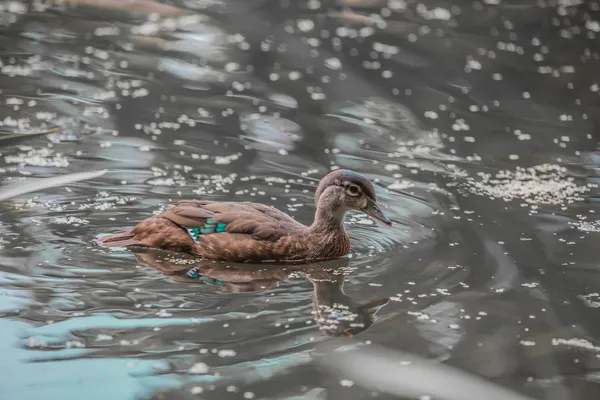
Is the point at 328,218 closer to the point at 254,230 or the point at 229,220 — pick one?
the point at 254,230

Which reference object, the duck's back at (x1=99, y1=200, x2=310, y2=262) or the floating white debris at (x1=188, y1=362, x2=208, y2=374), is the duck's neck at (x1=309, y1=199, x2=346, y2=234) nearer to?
the duck's back at (x1=99, y1=200, x2=310, y2=262)

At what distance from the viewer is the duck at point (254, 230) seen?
746 centimetres

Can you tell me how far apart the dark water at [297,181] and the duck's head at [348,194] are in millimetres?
399

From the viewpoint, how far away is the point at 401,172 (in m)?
9.75

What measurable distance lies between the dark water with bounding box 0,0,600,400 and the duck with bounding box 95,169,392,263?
171 mm

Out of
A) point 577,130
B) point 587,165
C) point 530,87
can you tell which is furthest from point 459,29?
point 587,165

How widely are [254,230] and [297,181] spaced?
74.8 inches

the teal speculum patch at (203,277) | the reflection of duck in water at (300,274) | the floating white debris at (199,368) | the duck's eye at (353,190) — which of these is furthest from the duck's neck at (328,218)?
the floating white debris at (199,368)

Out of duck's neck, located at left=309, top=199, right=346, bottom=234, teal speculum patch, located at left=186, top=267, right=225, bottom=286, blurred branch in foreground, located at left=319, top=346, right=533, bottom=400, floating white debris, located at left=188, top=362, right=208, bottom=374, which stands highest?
duck's neck, located at left=309, top=199, right=346, bottom=234

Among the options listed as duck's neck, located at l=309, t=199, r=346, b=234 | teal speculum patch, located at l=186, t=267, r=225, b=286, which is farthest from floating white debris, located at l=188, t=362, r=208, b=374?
duck's neck, located at l=309, t=199, r=346, b=234

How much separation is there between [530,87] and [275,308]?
7.56 metres

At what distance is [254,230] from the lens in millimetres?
7473

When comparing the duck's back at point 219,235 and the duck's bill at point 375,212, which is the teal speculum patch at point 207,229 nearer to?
the duck's back at point 219,235

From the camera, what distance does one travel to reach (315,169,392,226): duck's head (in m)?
7.67
